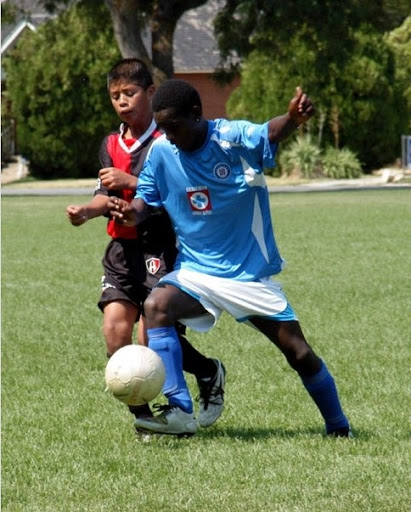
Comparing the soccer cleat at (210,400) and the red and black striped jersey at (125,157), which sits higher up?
the red and black striped jersey at (125,157)

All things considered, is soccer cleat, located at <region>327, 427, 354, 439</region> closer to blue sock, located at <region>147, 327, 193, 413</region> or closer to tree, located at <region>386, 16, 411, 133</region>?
blue sock, located at <region>147, 327, 193, 413</region>

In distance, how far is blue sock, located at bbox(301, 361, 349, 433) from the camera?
629 cm

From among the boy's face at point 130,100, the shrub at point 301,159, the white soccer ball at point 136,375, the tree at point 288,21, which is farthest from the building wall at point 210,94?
the white soccer ball at point 136,375

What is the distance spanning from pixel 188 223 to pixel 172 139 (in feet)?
1.38

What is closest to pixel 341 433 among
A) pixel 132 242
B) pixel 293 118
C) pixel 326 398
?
pixel 326 398

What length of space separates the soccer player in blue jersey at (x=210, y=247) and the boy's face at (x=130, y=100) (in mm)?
328

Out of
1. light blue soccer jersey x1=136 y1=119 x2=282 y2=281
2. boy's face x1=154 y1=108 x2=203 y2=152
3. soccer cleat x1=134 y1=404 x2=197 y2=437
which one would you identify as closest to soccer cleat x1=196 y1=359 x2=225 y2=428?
soccer cleat x1=134 y1=404 x2=197 y2=437

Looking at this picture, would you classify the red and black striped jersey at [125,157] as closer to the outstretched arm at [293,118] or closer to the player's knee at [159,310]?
Answer: the player's knee at [159,310]

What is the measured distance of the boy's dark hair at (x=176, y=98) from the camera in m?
5.97

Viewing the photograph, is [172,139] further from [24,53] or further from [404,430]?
[24,53]

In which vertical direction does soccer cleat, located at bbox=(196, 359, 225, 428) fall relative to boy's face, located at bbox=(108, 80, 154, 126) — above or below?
below

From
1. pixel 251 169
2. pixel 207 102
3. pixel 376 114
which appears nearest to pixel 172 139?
pixel 251 169

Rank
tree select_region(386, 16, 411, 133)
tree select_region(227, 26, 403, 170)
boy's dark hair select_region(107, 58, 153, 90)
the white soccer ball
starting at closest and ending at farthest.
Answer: the white soccer ball
boy's dark hair select_region(107, 58, 153, 90)
tree select_region(227, 26, 403, 170)
tree select_region(386, 16, 411, 133)

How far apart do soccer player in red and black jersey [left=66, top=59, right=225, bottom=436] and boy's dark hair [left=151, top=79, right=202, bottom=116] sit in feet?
1.71
